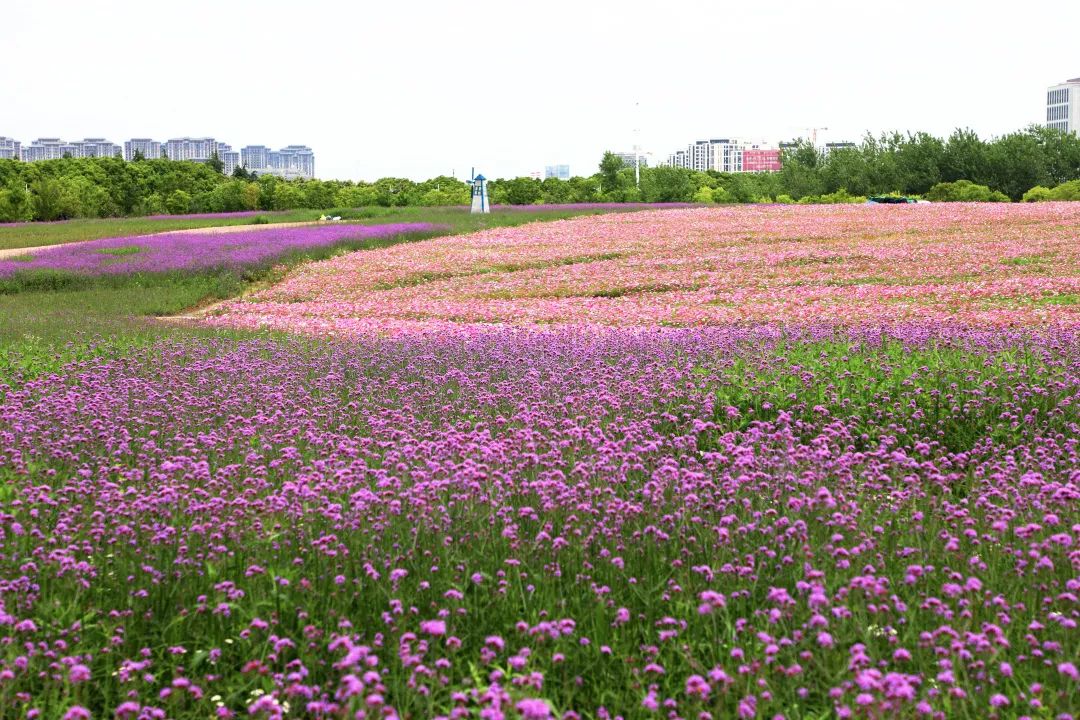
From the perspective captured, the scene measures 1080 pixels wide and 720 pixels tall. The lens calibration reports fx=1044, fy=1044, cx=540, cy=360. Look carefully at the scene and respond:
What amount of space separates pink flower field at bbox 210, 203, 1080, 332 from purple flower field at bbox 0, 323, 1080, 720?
8421mm

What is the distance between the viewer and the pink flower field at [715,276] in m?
16.8

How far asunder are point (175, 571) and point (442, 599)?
1.26m

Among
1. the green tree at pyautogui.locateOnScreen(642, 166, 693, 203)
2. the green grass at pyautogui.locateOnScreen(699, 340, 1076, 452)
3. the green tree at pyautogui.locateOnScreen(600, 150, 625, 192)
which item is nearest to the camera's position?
the green grass at pyautogui.locateOnScreen(699, 340, 1076, 452)

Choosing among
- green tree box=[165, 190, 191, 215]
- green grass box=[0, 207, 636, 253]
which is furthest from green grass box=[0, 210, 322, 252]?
green tree box=[165, 190, 191, 215]

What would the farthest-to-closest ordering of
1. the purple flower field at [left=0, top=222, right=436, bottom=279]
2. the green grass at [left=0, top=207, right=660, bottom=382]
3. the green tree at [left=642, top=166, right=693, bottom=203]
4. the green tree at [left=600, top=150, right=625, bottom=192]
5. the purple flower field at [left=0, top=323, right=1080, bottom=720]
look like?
the green tree at [left=600, top=150, right=625, bottom=192], the green tree at [left=642, top=166, right=693, bottom=203], the purple flower field at [left=0, top=222, right=436, bottom=279], the green grass at [left=0, top=207, right=660, bottom=382], the purple flower field at [left=0, top=323, right=1080, bottom=720]

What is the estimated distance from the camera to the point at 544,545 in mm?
4902

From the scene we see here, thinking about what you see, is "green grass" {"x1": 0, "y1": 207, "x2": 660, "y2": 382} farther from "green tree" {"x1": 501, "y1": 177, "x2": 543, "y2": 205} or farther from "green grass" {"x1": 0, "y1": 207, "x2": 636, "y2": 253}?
"green tree" {"x1": 501, "y1": 177, "x2": 543, "y2": 205}

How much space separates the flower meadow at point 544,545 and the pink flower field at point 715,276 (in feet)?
21.3

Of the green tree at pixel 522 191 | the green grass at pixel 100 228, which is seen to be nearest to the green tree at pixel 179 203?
the green grass at pixel 100 228

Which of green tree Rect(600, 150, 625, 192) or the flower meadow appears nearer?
the flower meadow

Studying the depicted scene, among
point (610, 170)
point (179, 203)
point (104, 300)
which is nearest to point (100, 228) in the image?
point (179, 203)

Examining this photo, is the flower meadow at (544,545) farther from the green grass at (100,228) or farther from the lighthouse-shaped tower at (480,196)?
the lighthouse-shaped tower at (480,196)

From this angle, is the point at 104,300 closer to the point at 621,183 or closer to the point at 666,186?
the point at 666,186

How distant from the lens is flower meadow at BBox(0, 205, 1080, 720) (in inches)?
147
